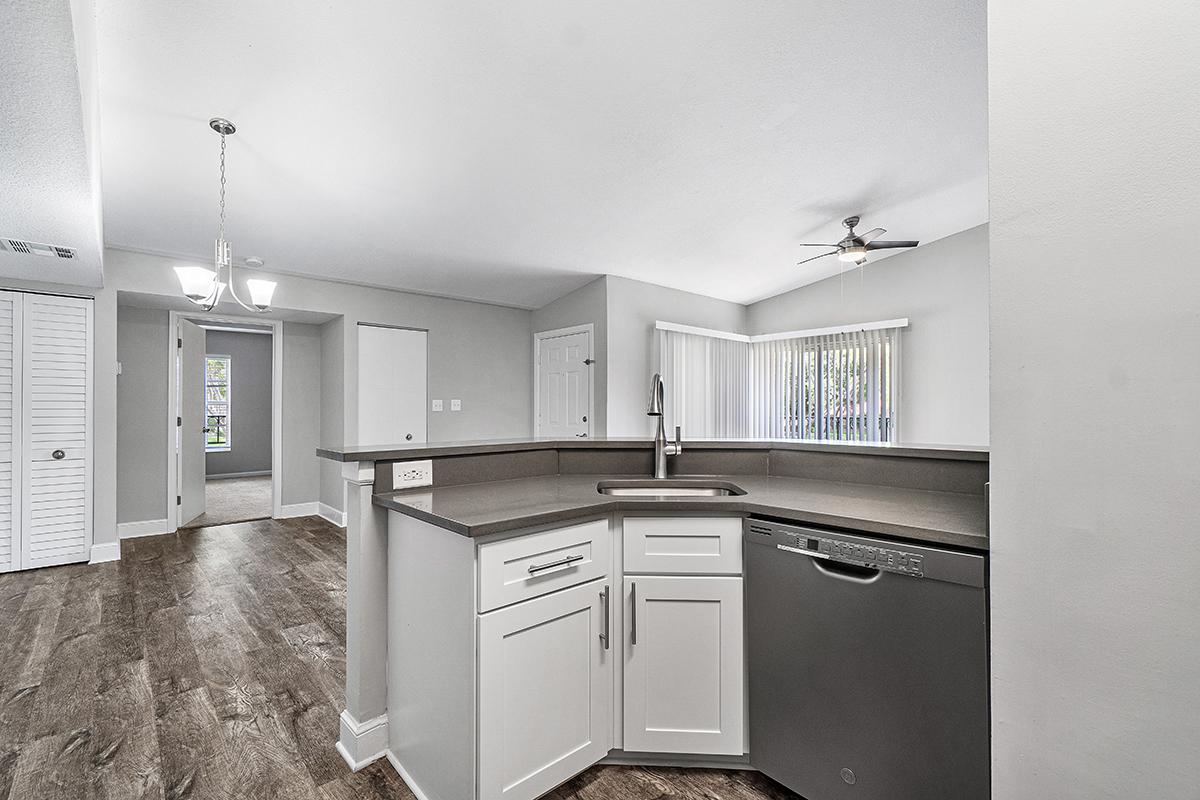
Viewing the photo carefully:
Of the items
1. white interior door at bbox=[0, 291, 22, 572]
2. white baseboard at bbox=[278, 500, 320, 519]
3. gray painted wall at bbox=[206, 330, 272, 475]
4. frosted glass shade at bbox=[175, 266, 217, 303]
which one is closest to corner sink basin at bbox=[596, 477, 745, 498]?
frosted glass shade at bbox=[175, 266, 217, 303]

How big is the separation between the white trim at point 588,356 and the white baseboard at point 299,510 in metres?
2.47

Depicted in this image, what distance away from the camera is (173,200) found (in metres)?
3.38

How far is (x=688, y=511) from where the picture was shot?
5.46ft

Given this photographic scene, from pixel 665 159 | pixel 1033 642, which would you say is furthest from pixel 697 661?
pixel 665 159

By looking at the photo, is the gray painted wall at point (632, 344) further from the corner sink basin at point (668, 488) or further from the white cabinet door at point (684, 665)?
the white cabinet door at point (684, 665)

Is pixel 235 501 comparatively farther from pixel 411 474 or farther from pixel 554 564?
pixel 554 564

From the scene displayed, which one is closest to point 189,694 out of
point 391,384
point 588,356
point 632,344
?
point 391,384

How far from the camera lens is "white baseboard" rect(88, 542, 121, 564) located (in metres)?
4.05

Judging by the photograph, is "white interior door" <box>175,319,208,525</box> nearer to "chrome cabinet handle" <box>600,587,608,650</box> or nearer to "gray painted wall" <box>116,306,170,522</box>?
"gray painted wall" <box>116,306,170,522</box>

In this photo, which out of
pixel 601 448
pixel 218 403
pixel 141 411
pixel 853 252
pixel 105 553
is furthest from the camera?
pixel 218 403

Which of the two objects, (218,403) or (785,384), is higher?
(785,384)

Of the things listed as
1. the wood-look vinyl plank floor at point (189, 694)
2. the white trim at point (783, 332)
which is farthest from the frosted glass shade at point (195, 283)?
the white trim at point (783, 332)

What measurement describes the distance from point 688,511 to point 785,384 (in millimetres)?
5039

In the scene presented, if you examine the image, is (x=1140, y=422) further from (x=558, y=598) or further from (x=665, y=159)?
(x=665, y=159)
